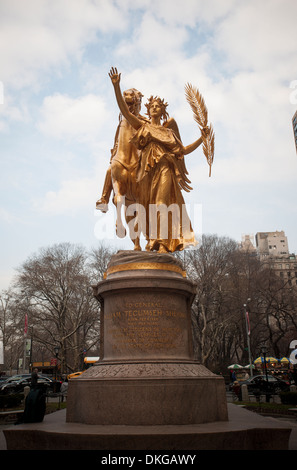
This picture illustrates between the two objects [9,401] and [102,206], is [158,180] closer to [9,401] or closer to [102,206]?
[102,206]

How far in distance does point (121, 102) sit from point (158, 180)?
2.00m

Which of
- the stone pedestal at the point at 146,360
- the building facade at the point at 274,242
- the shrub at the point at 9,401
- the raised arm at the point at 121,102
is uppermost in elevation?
the building facade at the point at 274,242

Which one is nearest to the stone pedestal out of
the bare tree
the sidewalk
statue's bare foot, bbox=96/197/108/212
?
the sidewalk

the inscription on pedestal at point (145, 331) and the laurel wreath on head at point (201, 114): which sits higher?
the laurel wreath on head at point (201, 114)

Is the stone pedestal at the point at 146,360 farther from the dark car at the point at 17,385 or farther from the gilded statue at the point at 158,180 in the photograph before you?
the dark car at the point at 17,385

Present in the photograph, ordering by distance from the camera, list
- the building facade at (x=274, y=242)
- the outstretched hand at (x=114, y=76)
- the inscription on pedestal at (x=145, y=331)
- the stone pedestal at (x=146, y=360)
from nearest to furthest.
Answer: the stone pedestal at (x=146, y=360), the inscription on pedestal at (x=145, y=331), the outstretched hand at (x=114, y=76), the building facade at (x=274, y=242)

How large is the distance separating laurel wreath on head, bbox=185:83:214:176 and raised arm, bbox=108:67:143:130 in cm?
165

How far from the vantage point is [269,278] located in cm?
4403

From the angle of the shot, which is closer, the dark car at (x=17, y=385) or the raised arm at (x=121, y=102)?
the raised arm at (x=121, y=102)

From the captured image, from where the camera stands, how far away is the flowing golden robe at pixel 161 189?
9766 millimetres

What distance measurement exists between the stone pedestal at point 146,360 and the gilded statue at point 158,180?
3.93 ft

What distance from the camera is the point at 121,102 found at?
9.59m

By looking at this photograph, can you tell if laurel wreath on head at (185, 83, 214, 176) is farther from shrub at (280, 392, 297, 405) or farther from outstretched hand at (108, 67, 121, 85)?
shrub at (280, 392, 297, 405)

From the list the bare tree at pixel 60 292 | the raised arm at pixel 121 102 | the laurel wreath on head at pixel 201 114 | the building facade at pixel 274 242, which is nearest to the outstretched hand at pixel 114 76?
the raised arm at pixel 121 102
